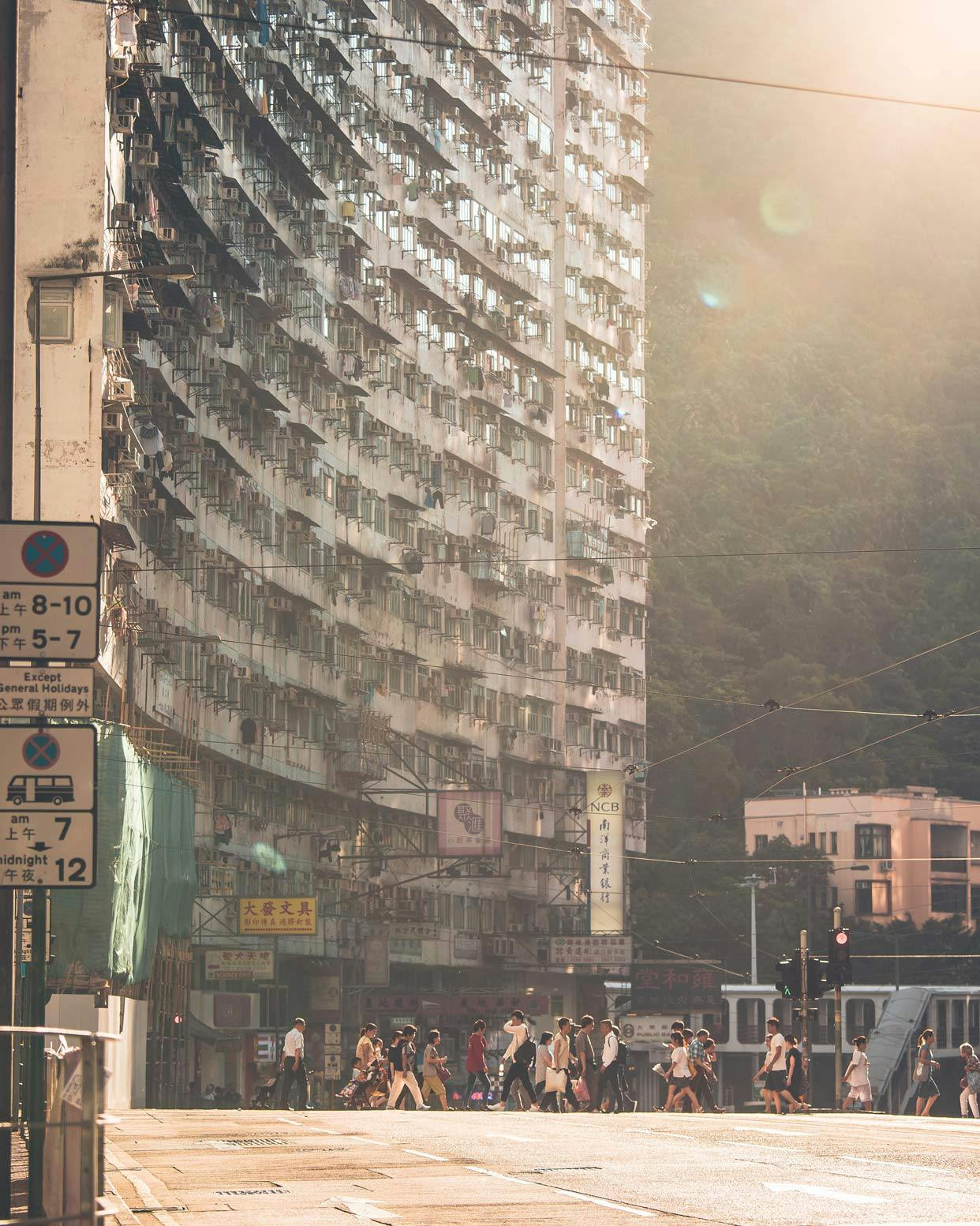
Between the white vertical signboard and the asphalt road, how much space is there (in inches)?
1564

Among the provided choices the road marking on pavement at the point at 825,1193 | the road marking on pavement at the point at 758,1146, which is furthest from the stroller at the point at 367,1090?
the road marking on pavement at the point at 825,1193

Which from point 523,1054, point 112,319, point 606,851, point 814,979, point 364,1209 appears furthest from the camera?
point 606,851

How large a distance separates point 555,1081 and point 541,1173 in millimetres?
14532

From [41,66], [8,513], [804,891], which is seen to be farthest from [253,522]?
[804,891]

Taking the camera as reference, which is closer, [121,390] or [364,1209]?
[364,1209]

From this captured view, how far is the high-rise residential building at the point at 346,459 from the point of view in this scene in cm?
3675

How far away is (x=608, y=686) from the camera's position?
75500mm

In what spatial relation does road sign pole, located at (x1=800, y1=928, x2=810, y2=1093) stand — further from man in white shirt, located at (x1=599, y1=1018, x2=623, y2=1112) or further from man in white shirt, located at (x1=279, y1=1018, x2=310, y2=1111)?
man in white shirt, located at (x1=279, y1=1018, x2=310, y2=1111)

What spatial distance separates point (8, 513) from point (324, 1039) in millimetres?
44767

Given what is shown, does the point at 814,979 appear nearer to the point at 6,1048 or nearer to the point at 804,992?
the point at 804,992

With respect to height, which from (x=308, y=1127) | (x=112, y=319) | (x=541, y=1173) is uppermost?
(x=112, y=319)

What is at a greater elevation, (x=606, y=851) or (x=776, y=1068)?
(x=606, y=851)

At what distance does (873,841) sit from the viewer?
102312 millimetres

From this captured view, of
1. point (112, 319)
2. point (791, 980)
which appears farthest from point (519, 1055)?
point (112, 319)
